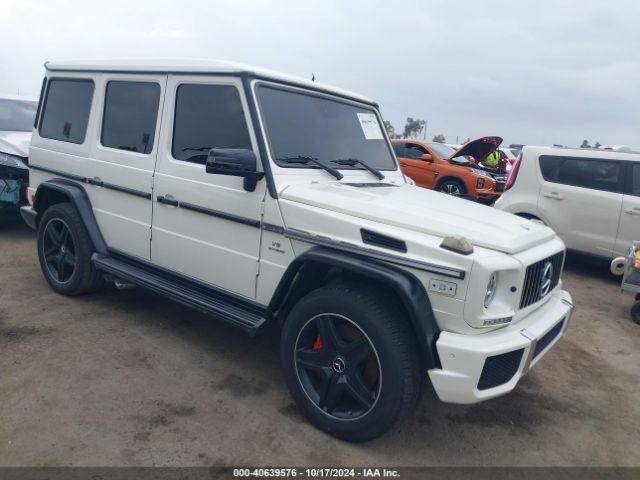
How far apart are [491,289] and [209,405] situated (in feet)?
6.09

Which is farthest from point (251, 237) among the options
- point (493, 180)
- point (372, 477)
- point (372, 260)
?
point (493, 180)

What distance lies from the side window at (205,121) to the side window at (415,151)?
8897mm

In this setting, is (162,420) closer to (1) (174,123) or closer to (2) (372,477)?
(2) (372,477)

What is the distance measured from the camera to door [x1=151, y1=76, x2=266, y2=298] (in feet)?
10.8

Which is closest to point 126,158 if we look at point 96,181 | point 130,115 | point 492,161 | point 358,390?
point 130,115

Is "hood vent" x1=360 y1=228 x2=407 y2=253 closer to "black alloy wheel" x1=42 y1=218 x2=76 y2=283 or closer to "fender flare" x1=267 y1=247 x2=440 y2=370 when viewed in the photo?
"fender flare" x1=267 y1=247 x2=440 y2=370

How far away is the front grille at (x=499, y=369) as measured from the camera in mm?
2510

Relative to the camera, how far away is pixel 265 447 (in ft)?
9.22

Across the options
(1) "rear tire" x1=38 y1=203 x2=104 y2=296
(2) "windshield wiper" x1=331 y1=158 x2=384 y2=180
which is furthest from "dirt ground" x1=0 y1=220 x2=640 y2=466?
(2) "windshield wiper" x1=331 y1=158 x2=384 y2=180

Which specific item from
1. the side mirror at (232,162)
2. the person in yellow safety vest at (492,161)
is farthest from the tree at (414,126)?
the side mirror at (232,162)

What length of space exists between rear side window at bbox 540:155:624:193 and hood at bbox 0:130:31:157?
706cm

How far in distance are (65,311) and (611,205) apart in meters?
6.54

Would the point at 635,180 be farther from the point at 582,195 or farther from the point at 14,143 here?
the point at 14,143

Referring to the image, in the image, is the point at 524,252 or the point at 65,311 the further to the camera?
the point at 65,311
